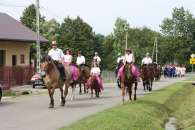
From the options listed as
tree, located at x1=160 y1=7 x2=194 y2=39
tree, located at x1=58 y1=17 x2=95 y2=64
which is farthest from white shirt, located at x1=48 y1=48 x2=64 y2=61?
tree, located at x1=160 y1=7 x2=194 y2=39

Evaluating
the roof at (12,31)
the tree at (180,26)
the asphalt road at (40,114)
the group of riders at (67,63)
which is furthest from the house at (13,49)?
the tree at (180,26)

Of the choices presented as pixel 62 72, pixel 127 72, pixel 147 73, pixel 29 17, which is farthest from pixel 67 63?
pixel 29 17

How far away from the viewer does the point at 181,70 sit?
92.9 meters

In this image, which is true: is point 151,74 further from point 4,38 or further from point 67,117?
point 67,117

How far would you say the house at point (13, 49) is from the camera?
1808 inches

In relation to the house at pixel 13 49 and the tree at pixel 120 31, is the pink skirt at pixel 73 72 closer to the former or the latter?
the house at pixel 13 49

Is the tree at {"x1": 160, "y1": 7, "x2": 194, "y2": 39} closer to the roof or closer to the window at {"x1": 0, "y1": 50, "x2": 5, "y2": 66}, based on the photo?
the roof

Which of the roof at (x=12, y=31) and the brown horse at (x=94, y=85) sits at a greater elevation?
the roof at (x=12, y=31)

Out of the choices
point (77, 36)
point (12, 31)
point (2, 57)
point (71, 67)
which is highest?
point (77, 36)

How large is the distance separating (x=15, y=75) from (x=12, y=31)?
580cm

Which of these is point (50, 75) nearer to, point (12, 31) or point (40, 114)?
point (40, 114)

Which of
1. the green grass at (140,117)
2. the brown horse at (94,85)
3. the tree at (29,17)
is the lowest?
the green grass at (140,117)

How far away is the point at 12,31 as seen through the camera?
51219 mm

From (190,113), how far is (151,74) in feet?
41.2
